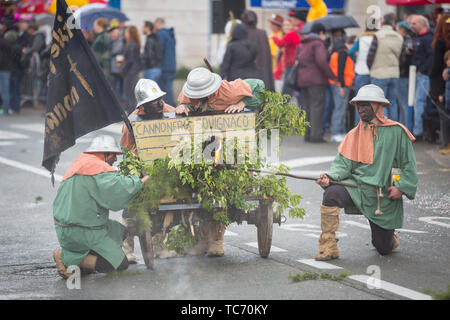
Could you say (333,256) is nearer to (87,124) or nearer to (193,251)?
(193,251)

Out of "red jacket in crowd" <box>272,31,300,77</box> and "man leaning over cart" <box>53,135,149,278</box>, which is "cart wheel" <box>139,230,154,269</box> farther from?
"red jacket in crowd" <box>272,31,300,77</box>

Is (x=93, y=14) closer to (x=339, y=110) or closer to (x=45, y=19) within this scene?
(x=45, y=19)

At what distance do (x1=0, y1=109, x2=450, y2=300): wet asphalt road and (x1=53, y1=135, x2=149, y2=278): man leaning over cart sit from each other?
0.17 m

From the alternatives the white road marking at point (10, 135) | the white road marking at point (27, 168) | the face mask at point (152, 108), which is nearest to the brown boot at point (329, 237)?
the face mask at point (152, 108)

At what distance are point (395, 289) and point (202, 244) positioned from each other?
1869 mm

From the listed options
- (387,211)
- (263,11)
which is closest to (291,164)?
(387,211)

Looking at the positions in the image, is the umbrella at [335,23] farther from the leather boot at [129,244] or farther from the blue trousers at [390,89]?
the leather boot at [129,244]

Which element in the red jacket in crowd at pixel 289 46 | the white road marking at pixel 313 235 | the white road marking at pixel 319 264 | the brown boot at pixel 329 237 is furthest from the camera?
the red jacket in crowd at pixel 289 46

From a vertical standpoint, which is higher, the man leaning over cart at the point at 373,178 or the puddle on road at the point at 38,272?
the man leaning over cart at the point at 373,178

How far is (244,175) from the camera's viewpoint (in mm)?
6430

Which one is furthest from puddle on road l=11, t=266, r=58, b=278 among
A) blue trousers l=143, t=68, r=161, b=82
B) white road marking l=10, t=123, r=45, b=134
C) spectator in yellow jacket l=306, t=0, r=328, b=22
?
blue trousers l=143, t=68, r=161, b=82

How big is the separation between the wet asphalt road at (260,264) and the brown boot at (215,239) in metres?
0.09

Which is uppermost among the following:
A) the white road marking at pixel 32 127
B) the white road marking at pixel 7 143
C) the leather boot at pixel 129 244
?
the leather boot at pixel 129 244

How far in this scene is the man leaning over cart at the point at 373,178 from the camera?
6941 millimetres
